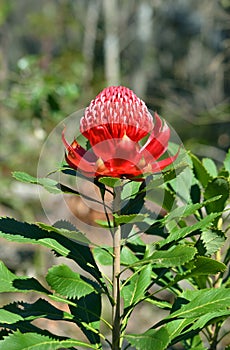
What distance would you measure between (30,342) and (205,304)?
0.27 m

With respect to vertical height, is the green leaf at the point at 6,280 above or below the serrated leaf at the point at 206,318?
above

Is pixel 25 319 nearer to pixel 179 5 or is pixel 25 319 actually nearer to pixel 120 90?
pixel 120 90

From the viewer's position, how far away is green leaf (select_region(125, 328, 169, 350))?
75 centimetres

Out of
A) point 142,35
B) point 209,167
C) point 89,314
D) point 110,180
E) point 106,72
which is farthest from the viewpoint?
point 142,35

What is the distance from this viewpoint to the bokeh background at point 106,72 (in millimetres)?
3113

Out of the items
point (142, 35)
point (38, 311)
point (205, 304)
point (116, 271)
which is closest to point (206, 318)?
point (205, 304)

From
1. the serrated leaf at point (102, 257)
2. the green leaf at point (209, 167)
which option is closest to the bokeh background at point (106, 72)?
the green leaf at point (209, 167)

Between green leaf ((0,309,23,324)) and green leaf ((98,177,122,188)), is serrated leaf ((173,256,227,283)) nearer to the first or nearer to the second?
green leaf ((98,177,122,188))

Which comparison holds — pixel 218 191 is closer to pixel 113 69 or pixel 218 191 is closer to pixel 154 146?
pixel 154 146

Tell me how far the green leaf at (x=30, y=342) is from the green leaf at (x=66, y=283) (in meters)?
0.07

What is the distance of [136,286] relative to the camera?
36.7 inches

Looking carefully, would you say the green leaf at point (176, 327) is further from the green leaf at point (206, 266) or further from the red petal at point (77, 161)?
the red petal at point (77, 161)

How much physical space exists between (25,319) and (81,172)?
24 centimetres

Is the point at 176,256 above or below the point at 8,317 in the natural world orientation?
above
